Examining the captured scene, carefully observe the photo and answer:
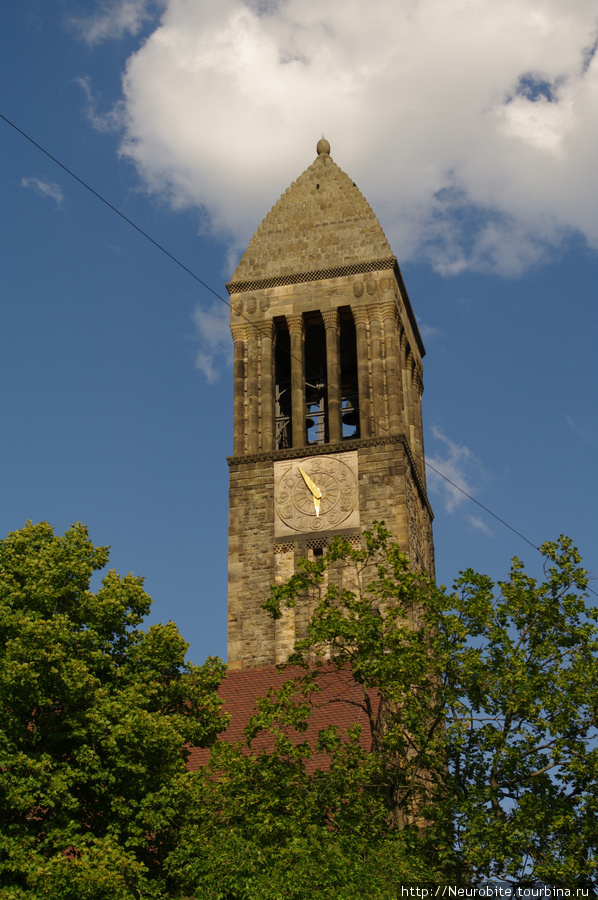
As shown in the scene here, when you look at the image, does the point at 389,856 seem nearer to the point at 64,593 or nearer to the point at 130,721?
the point at 130,721

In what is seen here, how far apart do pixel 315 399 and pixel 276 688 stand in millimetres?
11373

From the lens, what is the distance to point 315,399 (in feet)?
124

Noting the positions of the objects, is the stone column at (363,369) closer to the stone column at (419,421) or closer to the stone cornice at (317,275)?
the stone cornice at (317,275)

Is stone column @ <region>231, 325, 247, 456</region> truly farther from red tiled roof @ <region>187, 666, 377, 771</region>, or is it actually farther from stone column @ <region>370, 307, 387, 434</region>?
red tiled roof @ <region>187, 666, 377, 771</region>

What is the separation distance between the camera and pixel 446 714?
18109 mm

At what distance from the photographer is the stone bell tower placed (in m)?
32.3

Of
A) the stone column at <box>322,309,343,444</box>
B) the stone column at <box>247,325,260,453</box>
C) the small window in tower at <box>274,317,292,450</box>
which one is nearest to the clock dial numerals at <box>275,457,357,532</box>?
the stone column at <box>322,309,343,444</box>

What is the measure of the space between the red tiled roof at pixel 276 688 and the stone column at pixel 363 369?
738 cm

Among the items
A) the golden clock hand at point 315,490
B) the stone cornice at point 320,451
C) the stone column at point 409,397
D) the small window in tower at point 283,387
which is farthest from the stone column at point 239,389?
the stone column at point 409,397

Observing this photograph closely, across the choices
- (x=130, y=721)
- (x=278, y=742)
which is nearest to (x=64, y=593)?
(x=130, y=721)

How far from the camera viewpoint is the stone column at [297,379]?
34219 millimetres

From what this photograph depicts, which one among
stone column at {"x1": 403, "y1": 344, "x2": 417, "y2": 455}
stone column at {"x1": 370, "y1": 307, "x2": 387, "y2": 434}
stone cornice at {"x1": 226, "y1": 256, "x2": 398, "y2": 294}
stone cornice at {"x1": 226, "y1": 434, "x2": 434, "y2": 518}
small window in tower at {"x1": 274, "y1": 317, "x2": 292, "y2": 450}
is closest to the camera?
stone cornice at {"x1": 226, "y1": 434, "x2": 434, "y2": 518}

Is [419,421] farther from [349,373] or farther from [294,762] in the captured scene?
[294,762]

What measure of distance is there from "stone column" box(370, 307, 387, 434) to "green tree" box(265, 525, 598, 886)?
1412cm
